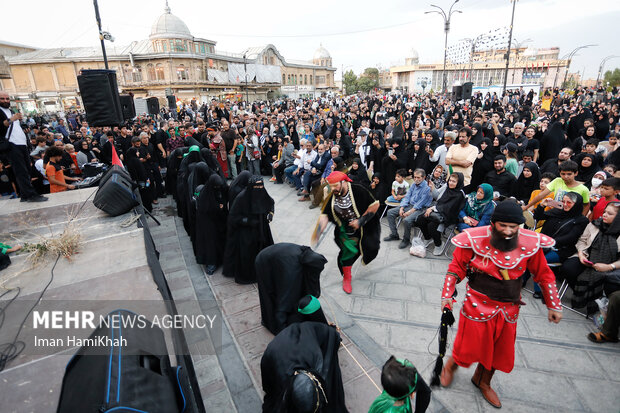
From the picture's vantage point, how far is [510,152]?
6.58 meters

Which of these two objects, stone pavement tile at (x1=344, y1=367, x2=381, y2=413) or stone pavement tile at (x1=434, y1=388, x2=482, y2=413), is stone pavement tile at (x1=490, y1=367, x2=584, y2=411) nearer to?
stone pavement tile at (x1=434, y1=388, x2=482, y2=413)

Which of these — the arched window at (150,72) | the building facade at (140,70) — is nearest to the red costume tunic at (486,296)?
the building facade at (140,70)

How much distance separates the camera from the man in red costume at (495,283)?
253 cm

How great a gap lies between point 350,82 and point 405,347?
82.4 metres

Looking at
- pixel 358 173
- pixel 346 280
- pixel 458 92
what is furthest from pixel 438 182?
pixel 458 92

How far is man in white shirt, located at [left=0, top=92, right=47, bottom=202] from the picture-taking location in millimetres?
4809

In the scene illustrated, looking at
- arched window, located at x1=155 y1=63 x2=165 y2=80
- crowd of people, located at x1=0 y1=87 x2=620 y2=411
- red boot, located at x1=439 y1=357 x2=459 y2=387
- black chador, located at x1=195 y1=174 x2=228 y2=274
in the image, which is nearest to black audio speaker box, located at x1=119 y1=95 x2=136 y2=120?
crowd of people, located at x1=0 y1=87 x2=620 y2=411

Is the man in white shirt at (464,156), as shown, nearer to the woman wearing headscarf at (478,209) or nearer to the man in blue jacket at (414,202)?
the man in blue jacket at (414,202)

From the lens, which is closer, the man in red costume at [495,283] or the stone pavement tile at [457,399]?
the man in red costume at [495,283]

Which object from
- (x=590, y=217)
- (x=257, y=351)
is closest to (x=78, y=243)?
(x=257, y=351)

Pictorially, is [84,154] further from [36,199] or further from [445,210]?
[445,210]

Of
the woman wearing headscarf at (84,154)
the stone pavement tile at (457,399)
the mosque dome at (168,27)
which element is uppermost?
the mosque dome at (168,27)

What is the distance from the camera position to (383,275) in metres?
5.19

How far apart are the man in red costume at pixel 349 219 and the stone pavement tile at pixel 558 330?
213 cm
